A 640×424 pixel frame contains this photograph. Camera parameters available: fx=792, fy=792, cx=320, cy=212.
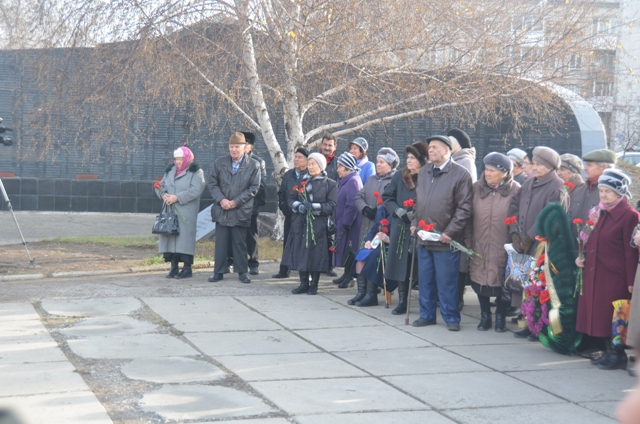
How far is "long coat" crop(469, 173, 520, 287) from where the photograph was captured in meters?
7.87

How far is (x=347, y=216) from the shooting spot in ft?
32.7

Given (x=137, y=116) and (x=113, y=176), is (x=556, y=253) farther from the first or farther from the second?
(x=113, y=176)

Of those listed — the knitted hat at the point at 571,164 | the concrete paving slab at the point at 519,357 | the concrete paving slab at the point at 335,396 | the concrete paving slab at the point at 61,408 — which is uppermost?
the knitted hat at the point at 571,164

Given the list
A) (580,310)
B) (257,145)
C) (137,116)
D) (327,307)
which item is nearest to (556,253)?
(580,310)

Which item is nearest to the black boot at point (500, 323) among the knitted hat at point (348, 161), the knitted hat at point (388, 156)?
the knitted hat at point (388, 156)

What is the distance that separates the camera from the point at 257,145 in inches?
688

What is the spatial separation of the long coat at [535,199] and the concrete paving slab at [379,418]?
284cm

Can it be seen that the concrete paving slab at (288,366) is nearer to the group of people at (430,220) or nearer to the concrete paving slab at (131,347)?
the concrete paving slab at (131,347)

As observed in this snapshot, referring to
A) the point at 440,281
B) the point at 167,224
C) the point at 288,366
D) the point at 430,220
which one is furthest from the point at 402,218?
the point at 167,224

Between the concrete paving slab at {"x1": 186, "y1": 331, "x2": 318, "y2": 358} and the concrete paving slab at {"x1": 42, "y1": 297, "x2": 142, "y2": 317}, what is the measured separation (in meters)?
1.40

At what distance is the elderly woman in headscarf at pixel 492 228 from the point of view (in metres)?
7.87

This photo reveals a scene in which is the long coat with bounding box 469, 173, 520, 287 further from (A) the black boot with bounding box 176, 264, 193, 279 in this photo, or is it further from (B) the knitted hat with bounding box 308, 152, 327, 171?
(A) the black boot with bounding box 176, 264, 193, 279

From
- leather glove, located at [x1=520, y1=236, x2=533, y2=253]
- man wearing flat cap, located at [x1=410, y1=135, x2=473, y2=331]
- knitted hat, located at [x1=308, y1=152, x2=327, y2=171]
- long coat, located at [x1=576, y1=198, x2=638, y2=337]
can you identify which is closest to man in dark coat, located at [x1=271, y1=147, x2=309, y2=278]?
knitted hat, located at [x1=308, y1=152, x2=327, y2=171]

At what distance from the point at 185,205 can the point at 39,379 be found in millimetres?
5054
